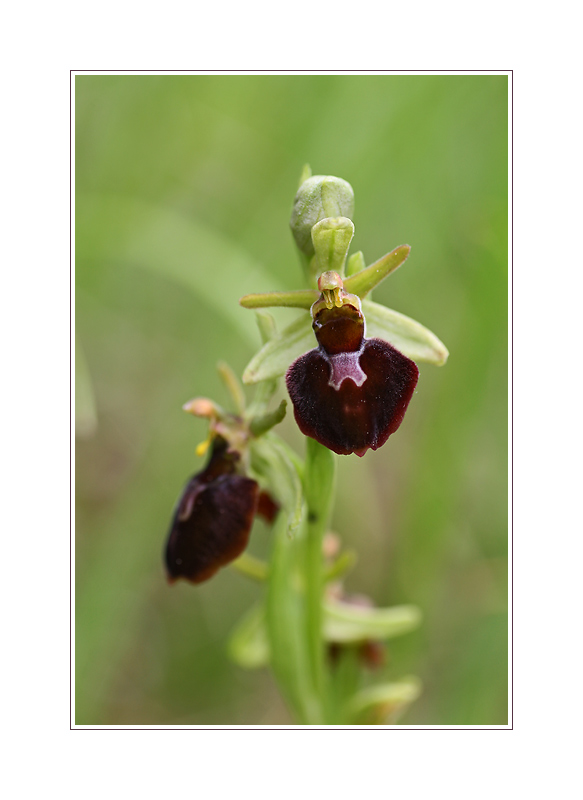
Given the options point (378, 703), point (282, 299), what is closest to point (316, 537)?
point (282, 299)

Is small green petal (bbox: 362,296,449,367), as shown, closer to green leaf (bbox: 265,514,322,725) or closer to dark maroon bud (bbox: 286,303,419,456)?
dark maroon bud (bbox: 286,303,419,456)

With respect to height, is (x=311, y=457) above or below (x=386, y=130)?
below

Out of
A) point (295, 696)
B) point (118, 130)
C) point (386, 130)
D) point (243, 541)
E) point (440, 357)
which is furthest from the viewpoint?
point (118, 130)

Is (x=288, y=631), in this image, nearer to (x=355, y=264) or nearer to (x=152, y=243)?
(x=355, y=264)

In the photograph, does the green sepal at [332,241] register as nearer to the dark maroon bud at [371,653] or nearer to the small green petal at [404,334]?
the small green petal at [404,334]

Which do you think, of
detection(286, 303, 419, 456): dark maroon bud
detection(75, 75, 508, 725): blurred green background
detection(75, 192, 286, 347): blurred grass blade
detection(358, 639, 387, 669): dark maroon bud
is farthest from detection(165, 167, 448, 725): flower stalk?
detection(75, 192, 286, 347): blurred grass blade

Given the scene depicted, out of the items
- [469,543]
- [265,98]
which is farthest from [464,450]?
[265,98]

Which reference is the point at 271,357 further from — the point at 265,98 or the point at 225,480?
the point at 265,98
